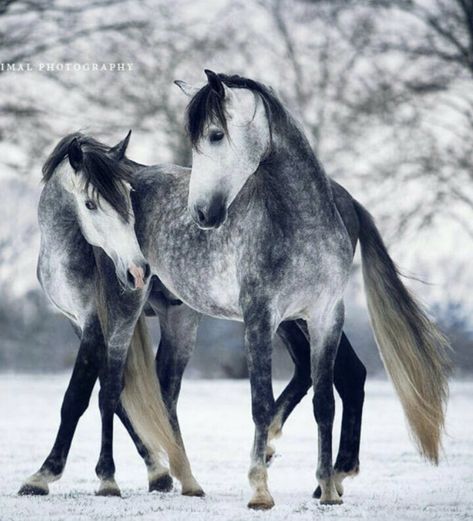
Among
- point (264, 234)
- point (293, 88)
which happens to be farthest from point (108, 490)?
point (293, 88)

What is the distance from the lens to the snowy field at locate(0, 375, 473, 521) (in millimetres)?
5531

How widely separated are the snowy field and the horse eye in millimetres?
1965

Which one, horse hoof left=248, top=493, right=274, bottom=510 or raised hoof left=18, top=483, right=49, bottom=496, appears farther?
raised hoof left=18, top=483, right=49, bottom=496

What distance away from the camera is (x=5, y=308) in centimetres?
2342

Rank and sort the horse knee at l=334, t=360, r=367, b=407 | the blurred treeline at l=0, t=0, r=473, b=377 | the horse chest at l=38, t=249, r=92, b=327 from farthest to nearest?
the blurred treeline at l=0, t=0, r=473, b=377
the horse chest at l=38, t=249, r=92, b=327
the horse knee at l=334, t=360, r=367, b=407

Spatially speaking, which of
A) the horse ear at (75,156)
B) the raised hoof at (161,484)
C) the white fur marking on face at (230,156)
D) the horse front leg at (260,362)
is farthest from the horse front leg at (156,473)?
the white fur marking on face at (230,156)

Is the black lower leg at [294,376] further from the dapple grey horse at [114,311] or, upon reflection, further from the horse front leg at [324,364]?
the horse front leg at [324,364]

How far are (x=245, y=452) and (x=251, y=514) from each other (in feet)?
13.7

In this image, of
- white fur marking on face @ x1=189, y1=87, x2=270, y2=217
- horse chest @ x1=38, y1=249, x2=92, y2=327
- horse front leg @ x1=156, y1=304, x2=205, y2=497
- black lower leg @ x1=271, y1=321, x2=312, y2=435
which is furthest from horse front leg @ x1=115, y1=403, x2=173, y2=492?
white fur marking on face @ x1=189, y1=87, x2=270, y2=217

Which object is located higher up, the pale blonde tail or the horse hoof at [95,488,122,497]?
the pale blonde tail

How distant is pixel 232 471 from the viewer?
8.00 metres

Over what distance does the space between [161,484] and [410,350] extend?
1.79 meters

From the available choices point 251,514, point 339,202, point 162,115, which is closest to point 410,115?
point 162,115

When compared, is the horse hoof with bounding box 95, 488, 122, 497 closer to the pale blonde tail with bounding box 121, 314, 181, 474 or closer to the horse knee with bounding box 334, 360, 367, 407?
the pale blonde tail with bounding box 121, 314, 181, 474
